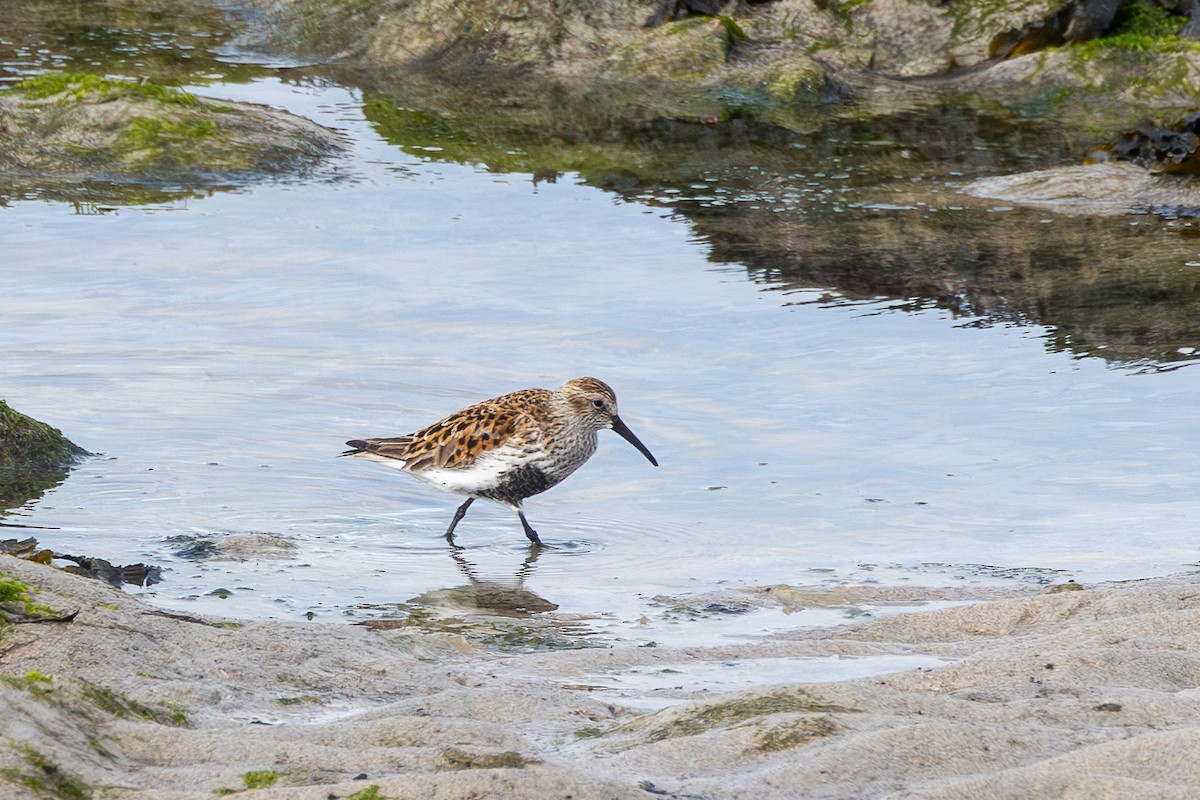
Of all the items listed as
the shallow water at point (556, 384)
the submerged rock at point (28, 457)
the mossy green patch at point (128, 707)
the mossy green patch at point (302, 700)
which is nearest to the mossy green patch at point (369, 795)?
the mossy green patch at point (128, 707)

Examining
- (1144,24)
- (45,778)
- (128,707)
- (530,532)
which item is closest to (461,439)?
(530,532)

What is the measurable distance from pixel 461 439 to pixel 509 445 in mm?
266

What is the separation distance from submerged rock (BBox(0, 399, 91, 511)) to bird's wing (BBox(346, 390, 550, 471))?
158cm

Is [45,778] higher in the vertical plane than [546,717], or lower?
higher

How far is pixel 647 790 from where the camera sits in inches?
155

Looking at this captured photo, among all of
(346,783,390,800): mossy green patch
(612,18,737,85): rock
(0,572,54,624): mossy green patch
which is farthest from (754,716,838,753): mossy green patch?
(612,18,737,85): rock

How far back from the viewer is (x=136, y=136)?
15953 millimetres

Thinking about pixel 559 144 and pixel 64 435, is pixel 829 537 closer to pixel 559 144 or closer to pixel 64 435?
pixel 64 435

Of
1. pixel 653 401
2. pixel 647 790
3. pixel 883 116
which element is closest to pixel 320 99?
pixel 883 116

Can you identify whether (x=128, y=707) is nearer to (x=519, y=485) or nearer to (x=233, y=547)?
(x=233, y=547)

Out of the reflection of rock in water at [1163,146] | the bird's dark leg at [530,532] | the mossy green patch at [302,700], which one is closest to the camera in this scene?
the mossy green patch at [302,700]

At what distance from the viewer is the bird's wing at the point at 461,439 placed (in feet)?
28.2

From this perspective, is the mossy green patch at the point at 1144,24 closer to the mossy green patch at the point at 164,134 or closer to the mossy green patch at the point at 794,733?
the mossy green patch at the point at 164,134

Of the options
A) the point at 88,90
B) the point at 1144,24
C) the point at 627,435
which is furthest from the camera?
the point at 1144,24
